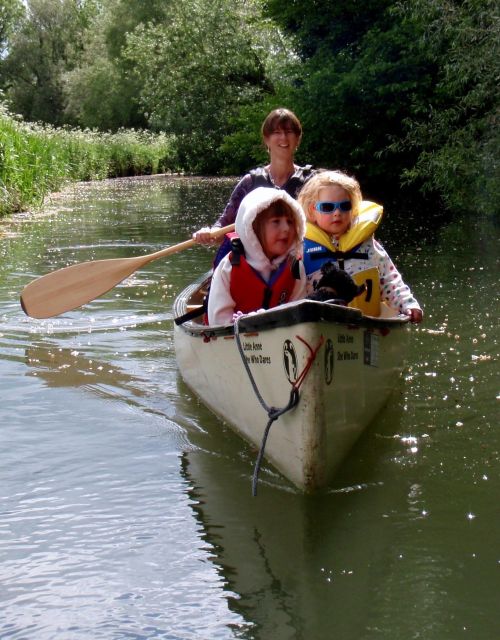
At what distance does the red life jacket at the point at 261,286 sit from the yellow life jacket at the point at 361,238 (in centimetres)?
42

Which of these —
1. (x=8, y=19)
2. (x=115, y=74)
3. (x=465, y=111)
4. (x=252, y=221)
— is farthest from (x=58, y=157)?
(x=8, y=19)

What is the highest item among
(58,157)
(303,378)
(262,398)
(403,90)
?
(403,90)

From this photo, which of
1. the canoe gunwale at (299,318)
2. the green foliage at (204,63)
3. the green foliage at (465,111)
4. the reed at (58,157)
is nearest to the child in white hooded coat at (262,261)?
the canoe gunwale at (299,318)

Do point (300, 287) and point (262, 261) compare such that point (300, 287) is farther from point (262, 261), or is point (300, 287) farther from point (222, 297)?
point (222, 297)

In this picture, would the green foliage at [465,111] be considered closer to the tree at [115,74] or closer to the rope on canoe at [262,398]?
the rope on canoe at [262,398]

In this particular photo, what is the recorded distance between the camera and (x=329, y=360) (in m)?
3.51

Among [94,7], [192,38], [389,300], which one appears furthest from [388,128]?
[94,7]

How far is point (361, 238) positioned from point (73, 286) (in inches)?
105

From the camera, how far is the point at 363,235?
4.45 metres

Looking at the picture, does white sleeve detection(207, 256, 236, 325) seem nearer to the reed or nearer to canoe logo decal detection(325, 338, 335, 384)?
canoe logo decal detection(325, 338, 335, 384)

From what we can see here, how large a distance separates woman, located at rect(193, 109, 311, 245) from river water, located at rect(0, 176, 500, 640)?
1.15 meters

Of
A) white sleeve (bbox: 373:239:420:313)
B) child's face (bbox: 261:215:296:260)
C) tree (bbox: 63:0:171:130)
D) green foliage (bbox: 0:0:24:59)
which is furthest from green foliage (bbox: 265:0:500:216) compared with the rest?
green foliage (bbox: 0:0:24:59)

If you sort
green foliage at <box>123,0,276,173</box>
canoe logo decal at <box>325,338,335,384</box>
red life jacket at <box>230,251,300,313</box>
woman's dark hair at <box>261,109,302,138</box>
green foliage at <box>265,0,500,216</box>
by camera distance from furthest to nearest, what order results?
green foliage at <box>123,0,276,173</box>, green foliage at <box>265,0,500,216</box>, woman's dark hair at <box>261,109,302,138</box>, red life jacket at <box>230,251,300,313</box>, canoe logo decal at <box>325,338,335,384</box>

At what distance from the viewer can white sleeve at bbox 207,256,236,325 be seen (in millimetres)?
4094
